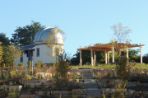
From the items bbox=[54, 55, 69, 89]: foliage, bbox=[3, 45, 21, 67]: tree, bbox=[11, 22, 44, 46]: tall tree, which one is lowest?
bbox=[54, 55, 69, 89]: foliage

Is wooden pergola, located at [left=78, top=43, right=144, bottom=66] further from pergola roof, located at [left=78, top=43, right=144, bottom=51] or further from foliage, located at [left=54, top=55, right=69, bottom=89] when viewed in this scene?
foliage, located at [left=54, top=55, right=69, bottom=89]

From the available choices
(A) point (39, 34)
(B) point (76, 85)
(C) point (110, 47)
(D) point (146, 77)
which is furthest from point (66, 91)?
(A) point (39, 34)

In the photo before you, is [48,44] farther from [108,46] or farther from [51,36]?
[108,46]

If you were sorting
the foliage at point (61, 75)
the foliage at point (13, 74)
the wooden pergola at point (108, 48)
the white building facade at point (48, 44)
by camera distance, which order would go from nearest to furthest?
the foliage at point (61, 75) → the foliage at point (13, 74) → the wooden pergola at point (108, 48) → the white building facade at point (48, 44)

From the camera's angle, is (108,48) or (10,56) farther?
(108,48)

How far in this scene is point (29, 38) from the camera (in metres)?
83.8

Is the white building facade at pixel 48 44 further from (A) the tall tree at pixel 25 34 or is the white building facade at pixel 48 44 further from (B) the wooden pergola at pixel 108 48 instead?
(A) the tall tree at pixel 25 34

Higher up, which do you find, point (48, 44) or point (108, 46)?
point (48, 44)

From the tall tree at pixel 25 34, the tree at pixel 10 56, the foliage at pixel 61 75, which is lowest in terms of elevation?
the foliage at pixel 61 75

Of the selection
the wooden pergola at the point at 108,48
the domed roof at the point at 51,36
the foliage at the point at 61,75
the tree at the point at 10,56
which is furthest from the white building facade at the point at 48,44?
the foliage at the point at 61,75

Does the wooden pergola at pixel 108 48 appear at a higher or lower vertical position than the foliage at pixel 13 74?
higher

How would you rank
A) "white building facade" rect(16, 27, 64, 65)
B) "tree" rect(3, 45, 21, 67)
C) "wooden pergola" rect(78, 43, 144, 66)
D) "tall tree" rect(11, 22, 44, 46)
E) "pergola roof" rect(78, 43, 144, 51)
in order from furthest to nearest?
"tall tree" rect(11, 22, 44, 46) < "white building facade" rect(16, 27, 64, 65) < "pergola roof" rect(78, 43, 144, 51) < "wooden pergola" rect(78, 43, 144, 66) < "tree" rect(3, 45, 21, 67)

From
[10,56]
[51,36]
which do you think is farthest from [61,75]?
[51,36]

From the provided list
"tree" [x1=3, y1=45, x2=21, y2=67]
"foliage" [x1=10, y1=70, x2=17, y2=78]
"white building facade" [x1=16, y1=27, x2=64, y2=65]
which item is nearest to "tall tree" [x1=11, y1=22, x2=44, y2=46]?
"white building facade" [x1=16, y1=27, x2=64, y2=65]
